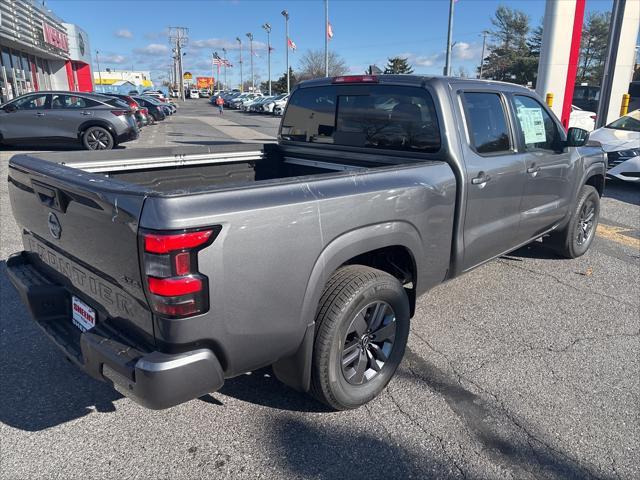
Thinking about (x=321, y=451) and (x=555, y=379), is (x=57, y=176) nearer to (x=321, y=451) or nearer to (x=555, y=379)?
(x=321, y=451)

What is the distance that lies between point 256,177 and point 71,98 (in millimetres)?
11469

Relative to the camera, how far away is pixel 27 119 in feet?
43.2

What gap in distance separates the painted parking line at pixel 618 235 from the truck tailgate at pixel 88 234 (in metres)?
6.11

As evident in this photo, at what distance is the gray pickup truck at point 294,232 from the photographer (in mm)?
2016

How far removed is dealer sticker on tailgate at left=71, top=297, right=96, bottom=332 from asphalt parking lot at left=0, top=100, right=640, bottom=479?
1.83 feet

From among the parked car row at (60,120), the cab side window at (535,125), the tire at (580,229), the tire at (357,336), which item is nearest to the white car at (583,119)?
the tire at (580,229)

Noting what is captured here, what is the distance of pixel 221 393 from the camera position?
118 inches

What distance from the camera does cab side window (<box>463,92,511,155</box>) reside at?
3.52 m

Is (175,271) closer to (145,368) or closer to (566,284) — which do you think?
(145,368)

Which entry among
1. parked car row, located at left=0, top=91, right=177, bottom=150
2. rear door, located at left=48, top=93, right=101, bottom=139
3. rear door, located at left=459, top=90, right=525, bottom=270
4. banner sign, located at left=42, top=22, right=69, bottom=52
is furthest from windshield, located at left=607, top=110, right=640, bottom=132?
banner sign, located at left=42, top=22, right=69, bottom=52

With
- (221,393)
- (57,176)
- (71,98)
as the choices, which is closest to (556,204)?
(221,393)

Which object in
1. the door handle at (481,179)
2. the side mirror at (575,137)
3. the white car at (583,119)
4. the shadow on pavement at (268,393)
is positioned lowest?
the shadow on pavement at (268,393)

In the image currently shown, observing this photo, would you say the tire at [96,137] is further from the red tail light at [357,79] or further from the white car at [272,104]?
the white car at [272,104]

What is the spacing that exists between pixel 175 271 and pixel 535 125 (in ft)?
11.6
